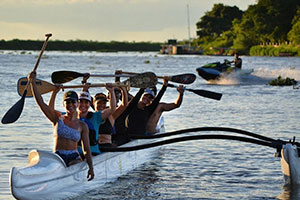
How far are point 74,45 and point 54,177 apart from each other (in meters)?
155

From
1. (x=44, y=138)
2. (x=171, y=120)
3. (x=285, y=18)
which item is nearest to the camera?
(x=44, y=138)

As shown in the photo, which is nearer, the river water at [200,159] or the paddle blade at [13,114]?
the paddle blade at [13,114]

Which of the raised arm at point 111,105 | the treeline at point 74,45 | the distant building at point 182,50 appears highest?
the raised arm at point 111,105

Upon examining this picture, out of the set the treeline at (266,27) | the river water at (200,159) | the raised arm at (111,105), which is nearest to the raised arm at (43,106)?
the raised arm at (111,105)

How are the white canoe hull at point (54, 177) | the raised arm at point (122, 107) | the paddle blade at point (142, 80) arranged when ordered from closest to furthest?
the white canoe hull at point (54, 177), the raised arm at point (122, 107), the paddle blade at point (142, 80)

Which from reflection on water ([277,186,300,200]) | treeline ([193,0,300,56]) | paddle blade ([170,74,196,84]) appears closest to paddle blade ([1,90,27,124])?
reflection on water ([277,186,300,200])

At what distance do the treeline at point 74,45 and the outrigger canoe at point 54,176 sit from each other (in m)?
145

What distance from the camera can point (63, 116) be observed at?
34.4 feet

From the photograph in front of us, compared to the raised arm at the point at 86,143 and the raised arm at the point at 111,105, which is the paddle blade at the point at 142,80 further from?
the raised arm at the point at 86,143

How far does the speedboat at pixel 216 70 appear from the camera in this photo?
39500mm

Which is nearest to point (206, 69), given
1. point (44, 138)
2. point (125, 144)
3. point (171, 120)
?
point (171, 120)

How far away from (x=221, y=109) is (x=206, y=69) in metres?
14.7

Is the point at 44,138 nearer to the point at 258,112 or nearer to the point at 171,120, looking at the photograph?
the point at 171,120

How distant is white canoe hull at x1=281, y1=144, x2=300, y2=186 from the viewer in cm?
1202
